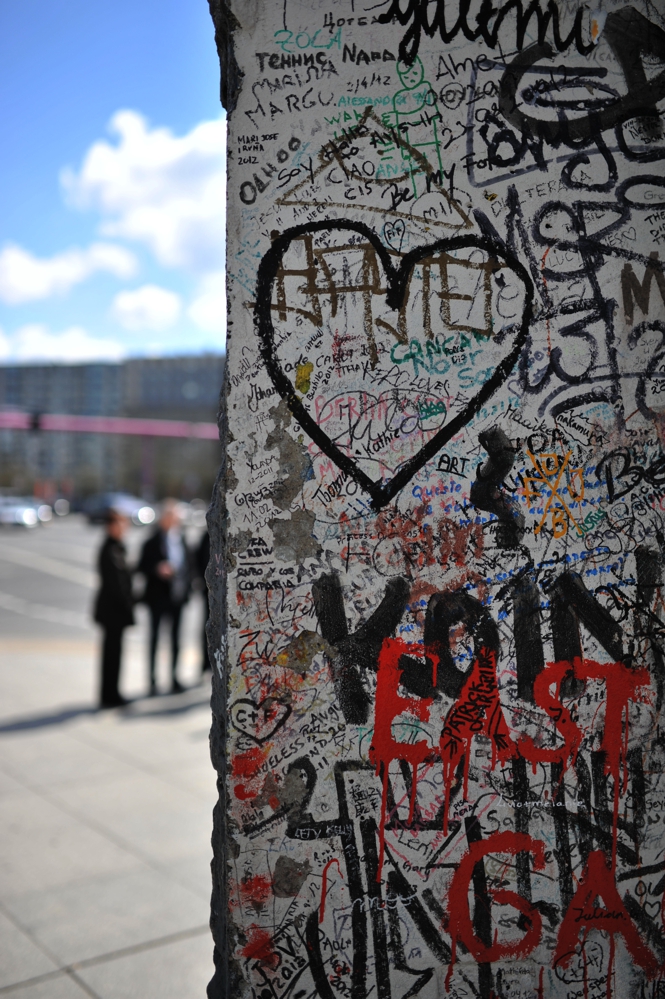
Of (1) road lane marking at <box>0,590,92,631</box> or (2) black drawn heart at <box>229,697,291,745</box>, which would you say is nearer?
(2) black drawn heart at <box>229,697,291,745</box>

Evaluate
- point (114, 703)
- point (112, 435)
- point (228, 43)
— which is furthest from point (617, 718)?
point (112, 435)

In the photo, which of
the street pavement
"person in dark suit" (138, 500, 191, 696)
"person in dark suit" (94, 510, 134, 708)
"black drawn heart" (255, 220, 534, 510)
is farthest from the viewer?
"person in dark suit" (138, 500, 191, 696)

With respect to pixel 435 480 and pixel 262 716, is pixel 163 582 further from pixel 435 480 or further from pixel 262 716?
pixel 435 480

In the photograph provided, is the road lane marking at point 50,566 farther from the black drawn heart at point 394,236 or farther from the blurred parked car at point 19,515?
the black drawn heart at point 394,236

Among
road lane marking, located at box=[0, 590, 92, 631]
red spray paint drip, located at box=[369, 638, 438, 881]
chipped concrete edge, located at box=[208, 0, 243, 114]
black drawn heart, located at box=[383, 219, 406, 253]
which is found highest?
chipped concrete edge, located at box=[208, 0, 243, 114]

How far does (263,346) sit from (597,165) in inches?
39.8

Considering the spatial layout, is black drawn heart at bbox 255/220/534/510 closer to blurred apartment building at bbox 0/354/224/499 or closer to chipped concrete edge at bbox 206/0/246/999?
chipped concrete edge at bbox 206/0/246/999

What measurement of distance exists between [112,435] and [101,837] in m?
88.2

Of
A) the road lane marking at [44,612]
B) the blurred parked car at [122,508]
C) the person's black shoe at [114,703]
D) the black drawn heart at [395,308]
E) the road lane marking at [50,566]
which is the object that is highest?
the black drawn heart at [395,308]

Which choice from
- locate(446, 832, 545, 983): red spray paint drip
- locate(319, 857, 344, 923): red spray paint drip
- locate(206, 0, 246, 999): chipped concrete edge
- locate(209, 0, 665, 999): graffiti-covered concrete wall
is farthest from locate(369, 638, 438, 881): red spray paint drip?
locate(206, 0, 246, 999): chipped concrete edge

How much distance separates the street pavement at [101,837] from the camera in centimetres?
354

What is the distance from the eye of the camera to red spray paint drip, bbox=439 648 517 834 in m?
2.31

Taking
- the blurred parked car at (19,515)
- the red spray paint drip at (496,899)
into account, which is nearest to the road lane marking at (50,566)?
the blurred parked car at (19,515)

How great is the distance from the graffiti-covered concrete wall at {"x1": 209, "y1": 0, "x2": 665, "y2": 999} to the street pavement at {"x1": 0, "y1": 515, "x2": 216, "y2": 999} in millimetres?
1495
